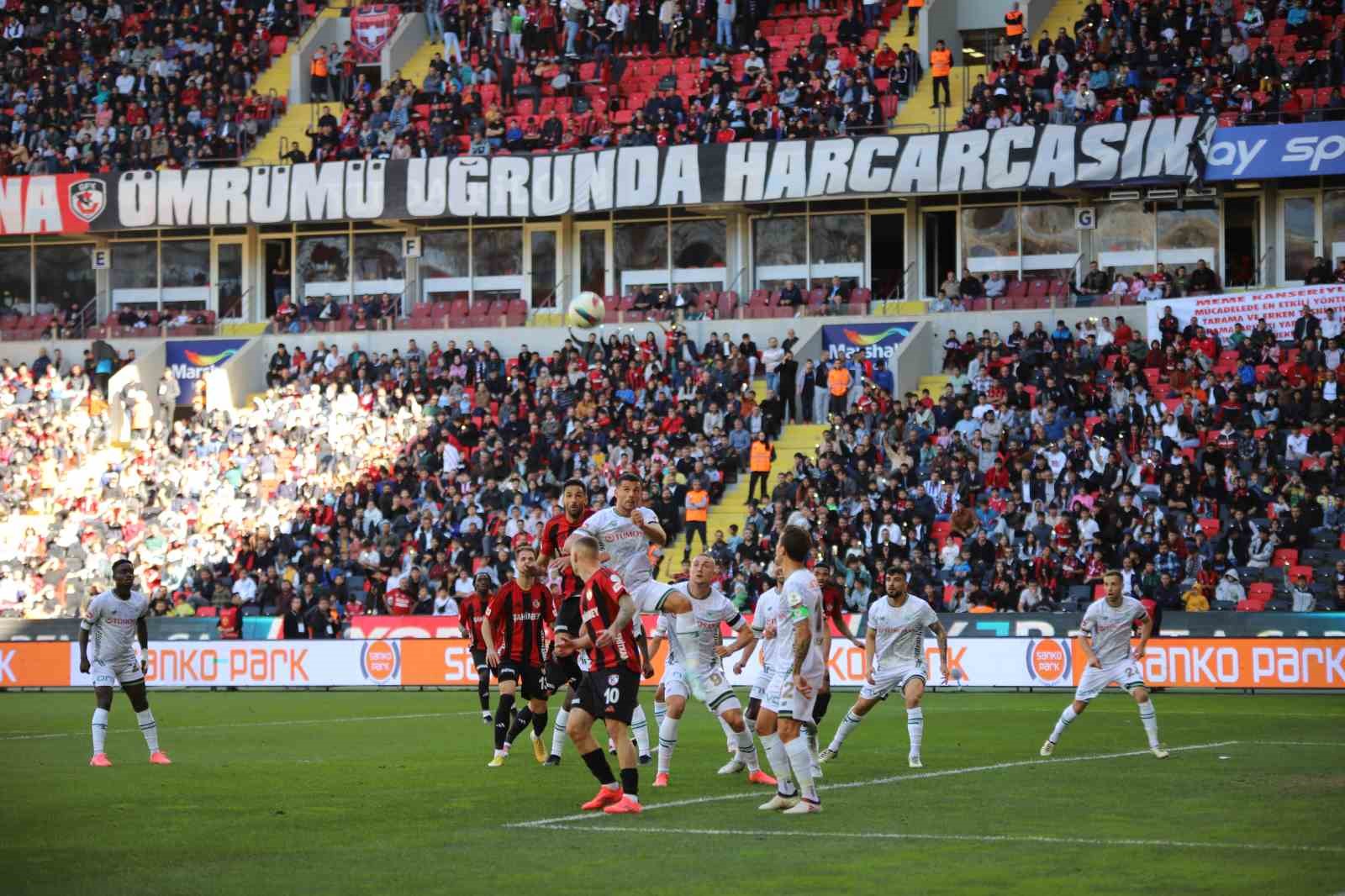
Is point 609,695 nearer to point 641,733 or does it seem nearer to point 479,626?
point 641,733

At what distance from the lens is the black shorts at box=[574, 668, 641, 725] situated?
565 inches

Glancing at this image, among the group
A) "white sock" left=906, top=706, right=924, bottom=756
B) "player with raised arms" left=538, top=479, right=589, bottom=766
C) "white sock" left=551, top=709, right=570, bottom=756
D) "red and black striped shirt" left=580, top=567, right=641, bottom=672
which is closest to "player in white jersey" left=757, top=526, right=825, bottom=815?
"red and black striped shirt" left=580, top=567, right=641, bottom=672

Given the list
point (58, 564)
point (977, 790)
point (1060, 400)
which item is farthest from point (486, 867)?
point (58, 564)

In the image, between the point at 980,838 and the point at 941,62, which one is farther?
the point at 941,62

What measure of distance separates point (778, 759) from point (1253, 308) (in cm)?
2937

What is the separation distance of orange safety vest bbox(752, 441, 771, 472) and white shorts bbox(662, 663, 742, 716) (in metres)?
20.7

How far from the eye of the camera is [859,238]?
4966 cm

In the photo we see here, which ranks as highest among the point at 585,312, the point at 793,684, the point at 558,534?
the point at 585,312

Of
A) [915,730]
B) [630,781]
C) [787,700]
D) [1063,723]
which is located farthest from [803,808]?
[1063,723]

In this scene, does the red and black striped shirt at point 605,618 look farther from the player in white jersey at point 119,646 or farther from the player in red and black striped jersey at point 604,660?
the player in white jersey at point 119,646

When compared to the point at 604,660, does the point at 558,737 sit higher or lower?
lower

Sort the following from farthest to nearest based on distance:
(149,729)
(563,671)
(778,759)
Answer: (149,729) < (563,671) < (778,759)

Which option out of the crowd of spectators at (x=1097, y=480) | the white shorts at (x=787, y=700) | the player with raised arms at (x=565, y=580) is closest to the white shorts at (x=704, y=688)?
the player with raised arms at (x=565, y=580)

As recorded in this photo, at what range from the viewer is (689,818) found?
567 inches
